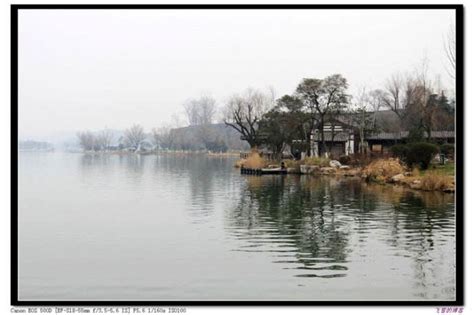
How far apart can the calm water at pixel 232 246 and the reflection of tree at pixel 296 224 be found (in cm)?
2

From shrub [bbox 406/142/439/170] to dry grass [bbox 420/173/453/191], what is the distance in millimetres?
2438

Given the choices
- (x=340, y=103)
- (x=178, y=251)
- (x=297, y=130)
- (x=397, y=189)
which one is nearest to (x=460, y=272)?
(x=178, y=251)

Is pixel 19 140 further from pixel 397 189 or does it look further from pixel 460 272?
pixel 397 189

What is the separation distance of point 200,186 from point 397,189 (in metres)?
5.74

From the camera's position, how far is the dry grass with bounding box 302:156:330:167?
23250 mm

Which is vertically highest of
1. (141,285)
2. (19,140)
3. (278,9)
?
(278,9)

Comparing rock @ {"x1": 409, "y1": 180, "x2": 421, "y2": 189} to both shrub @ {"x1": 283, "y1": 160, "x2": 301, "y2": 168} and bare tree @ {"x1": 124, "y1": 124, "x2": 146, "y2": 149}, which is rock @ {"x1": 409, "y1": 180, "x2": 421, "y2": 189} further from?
shrub @ {"x1": 283, "y1": 160, "x2": 301, "y2": 168}

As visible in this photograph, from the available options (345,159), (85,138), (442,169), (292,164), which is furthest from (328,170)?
(85,138)

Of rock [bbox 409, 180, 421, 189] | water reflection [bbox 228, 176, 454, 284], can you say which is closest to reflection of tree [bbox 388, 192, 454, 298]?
water reflection [bbox 228, 176, 454, 284]

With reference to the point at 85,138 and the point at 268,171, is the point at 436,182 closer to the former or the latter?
the point at 85,138

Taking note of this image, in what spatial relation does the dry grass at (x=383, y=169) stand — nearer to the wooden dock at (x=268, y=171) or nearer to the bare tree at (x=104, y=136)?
the wooden dock at (x=268, y=171)

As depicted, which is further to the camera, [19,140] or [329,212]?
[329,212]

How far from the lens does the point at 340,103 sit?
2420 cm

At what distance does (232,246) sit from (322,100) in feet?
58.8
